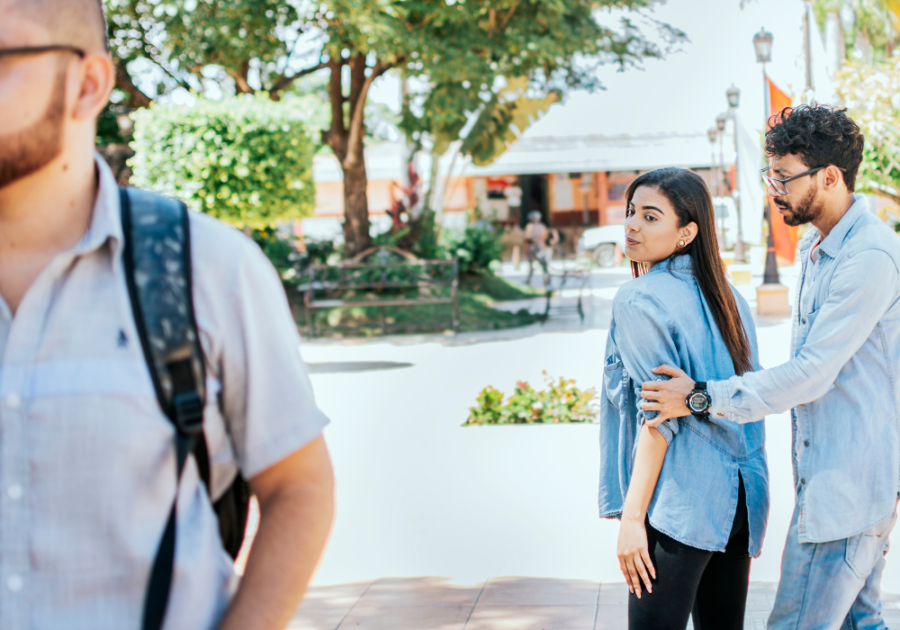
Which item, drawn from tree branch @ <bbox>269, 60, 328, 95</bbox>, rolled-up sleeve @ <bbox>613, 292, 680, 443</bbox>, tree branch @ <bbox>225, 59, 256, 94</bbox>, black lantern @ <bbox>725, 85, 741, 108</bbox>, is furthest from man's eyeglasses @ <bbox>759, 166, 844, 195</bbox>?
black lantern @ <bbox>725, 85, 741, 108</bbox>

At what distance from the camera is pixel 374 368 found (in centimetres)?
1197

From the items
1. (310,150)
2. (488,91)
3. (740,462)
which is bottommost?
(740,462)

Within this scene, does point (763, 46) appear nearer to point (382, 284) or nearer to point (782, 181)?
point (382, 284)

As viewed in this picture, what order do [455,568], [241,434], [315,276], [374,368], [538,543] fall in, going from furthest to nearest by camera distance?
1. [315,276]
2. [374,368]
3. [538,543]
4. [455,568]
5. [241,434]

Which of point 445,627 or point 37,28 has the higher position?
point 37,28

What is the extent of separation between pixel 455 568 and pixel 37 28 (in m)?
3.77

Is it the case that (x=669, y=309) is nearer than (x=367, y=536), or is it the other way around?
(x=669, y=309)

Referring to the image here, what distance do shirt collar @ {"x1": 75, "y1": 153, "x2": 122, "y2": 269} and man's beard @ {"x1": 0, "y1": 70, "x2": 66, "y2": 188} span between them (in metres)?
0.09

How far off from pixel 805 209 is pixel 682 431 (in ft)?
2.60

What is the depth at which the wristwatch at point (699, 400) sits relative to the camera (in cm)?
228

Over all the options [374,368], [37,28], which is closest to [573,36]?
[374,368]

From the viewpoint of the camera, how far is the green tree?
13672 millimetres

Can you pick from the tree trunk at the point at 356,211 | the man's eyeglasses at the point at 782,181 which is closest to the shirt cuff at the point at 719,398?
the man's eyeglasses at the point at 782,181

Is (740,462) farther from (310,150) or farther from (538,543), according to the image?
(310,150)
